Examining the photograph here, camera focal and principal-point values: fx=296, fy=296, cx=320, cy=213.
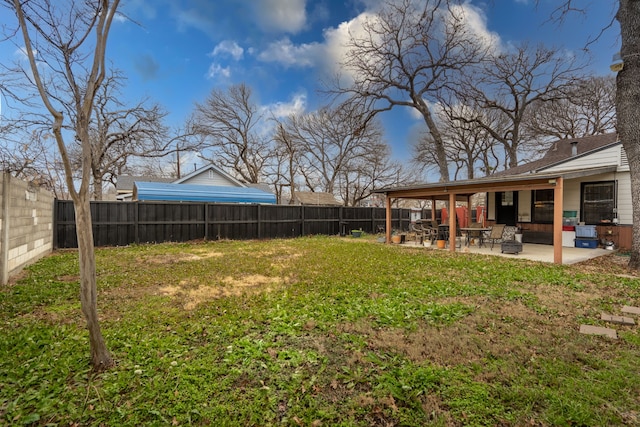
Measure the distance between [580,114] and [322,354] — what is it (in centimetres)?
2548

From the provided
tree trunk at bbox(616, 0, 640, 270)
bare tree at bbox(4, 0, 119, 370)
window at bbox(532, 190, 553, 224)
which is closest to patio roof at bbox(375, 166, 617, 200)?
tree trunk at bbox(616, 0, 640, 270)

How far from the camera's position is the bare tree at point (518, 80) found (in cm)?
1622

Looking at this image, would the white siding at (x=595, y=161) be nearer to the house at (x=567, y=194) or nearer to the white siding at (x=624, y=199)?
the house at (x=567, y=194)

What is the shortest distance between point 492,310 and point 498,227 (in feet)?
22.6

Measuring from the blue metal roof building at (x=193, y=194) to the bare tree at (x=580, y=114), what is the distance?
18548 mm

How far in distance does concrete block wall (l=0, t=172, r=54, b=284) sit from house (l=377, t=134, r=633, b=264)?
1050 centimetres

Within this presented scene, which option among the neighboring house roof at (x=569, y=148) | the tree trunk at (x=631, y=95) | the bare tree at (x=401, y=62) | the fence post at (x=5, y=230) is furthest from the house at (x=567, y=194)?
the fence post at (x=5, y=230)

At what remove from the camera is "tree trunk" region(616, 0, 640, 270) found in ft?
21.5

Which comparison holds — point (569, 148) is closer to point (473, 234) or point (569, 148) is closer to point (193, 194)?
point (473, 234)

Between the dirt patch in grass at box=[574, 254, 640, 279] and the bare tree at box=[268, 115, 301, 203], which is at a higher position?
the bare tree at box=[268, 115, 301, 203]

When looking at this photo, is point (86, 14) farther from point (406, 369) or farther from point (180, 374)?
point (406, 369)

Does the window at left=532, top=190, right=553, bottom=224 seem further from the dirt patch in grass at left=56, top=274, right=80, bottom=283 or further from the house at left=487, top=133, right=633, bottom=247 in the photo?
the dirt patch in grass at left=56, top=274, right=80, bottom=283

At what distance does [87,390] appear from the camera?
2.22 m

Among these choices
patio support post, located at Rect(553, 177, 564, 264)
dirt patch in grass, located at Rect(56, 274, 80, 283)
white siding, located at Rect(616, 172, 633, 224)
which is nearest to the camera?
dirt patch in grass, located at Rect(56, 274, 80, 283)
